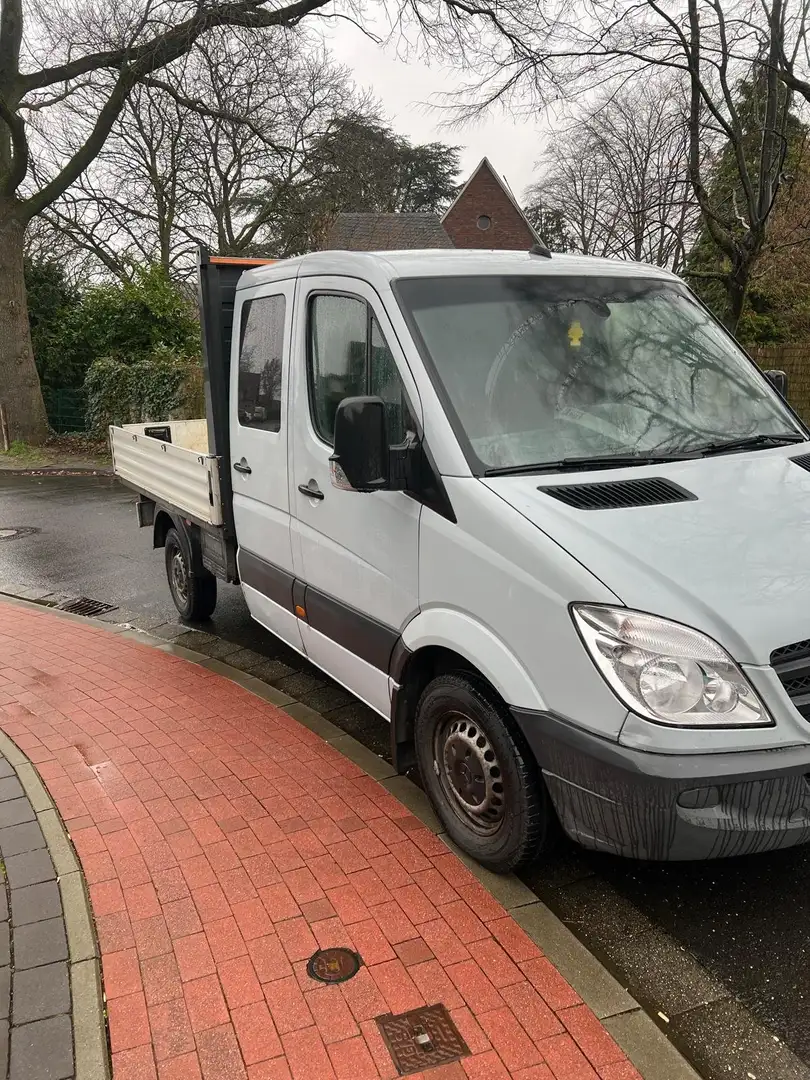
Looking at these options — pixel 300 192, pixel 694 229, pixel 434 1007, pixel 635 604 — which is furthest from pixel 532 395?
pixel 300 192

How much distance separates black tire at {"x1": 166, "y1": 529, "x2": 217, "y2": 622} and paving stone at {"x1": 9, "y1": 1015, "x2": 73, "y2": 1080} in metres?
4.02

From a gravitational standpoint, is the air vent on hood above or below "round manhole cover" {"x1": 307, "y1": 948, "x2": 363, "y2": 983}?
above

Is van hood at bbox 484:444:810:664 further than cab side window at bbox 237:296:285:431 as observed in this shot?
No

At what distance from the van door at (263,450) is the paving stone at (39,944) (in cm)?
191

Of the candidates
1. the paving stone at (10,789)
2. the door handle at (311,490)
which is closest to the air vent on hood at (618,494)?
the door handle at (311,490)

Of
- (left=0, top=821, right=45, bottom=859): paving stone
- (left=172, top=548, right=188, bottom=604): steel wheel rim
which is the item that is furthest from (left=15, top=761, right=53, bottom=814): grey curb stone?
(left=172, top=548, right=188, bottom=604): steel wheel rim

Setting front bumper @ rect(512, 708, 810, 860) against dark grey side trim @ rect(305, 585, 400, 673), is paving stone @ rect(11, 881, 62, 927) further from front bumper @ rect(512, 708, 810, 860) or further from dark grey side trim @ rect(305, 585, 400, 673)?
front bumper @ rect(512, 708, 810, 860)

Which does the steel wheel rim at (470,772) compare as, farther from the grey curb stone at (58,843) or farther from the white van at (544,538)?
the grey curb stone at (58,843)

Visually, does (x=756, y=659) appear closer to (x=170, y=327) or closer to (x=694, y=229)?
(x=170, y=327)

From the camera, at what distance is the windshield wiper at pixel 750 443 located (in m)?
3.39

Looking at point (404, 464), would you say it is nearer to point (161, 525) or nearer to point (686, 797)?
point (686, 797)

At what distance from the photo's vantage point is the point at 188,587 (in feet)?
21.5

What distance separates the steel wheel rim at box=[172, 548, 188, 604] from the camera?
6609mm

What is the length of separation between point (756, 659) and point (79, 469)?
16.4m
